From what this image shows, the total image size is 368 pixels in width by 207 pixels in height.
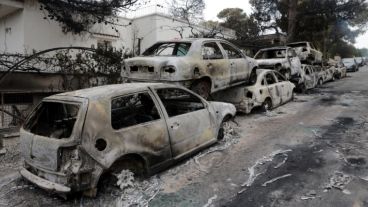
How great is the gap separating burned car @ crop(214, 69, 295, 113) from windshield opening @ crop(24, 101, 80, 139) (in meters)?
5.31

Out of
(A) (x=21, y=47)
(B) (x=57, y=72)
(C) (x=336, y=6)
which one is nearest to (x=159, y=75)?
(B) (x=57, y=72)

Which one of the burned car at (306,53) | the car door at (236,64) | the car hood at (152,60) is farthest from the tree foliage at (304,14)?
the car hood at (152,60)

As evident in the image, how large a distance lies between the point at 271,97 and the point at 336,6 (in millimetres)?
14837

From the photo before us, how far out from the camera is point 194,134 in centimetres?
613

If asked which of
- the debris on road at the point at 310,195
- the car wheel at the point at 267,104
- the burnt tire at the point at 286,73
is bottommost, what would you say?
the debris on road at the point at 310,195

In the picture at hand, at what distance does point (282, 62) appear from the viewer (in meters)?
13.3

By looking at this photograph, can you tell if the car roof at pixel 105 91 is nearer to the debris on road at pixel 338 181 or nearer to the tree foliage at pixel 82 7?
the debris on road at pixel 338 181

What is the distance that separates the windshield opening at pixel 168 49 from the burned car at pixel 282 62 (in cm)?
579

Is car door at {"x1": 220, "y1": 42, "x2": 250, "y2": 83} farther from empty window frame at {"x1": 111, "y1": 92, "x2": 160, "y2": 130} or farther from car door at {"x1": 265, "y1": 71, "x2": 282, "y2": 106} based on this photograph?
empty window frame at {"x1": 111, "y1": 92, "x2": 160, "y2": 130}

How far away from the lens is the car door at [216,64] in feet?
26.9

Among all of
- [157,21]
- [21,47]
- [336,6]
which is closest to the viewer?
[21,47]

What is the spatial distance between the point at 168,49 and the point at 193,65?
1.26 meters

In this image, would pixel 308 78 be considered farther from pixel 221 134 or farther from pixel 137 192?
pixel 137 192

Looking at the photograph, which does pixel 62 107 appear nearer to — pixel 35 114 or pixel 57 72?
pixel 35 114
